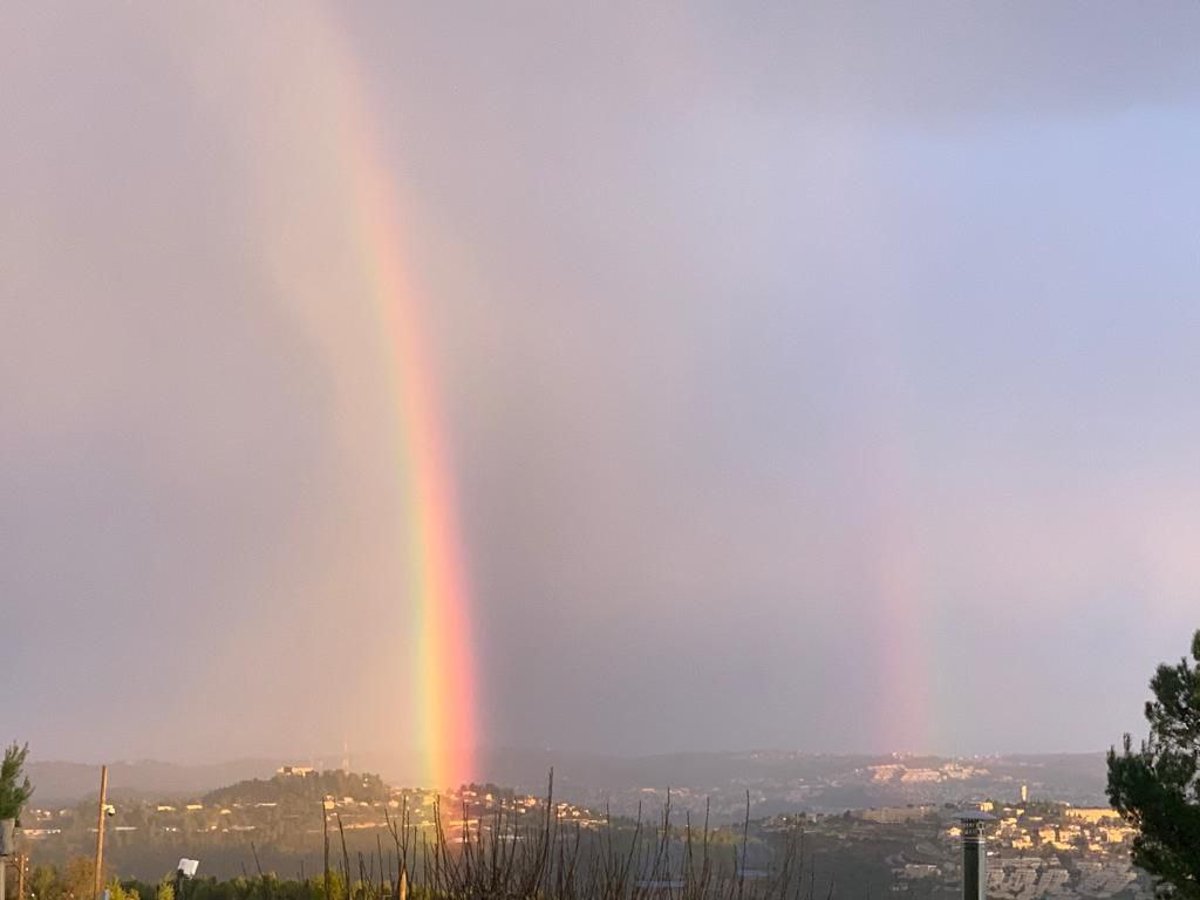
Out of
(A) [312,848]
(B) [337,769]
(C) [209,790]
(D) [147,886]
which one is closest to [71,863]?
(D) [147,886]

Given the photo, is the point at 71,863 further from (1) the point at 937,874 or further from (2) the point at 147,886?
(1) the point at 937,874

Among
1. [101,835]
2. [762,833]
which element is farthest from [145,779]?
[762,833]

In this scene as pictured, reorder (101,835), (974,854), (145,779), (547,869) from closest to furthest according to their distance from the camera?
(547,869)
(974,854)
(101,835)
(145,779)

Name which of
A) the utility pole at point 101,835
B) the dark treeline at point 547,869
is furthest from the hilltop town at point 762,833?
the utility pole at point 101,835

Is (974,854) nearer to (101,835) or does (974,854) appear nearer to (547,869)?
(547,869)

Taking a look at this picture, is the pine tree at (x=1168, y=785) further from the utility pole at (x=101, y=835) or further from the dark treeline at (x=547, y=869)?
the utility pole at (x=101, y=835)

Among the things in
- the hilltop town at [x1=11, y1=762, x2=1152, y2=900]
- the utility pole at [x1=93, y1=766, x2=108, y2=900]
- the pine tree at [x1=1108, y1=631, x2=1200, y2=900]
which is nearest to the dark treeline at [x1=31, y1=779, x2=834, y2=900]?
the hilltop town at [x1=11, y1=762, x2=1152, y2=900]
